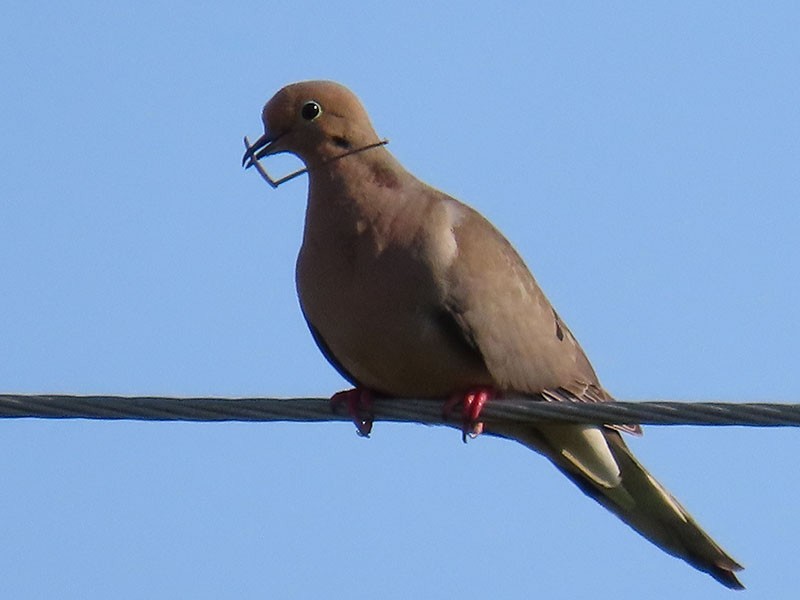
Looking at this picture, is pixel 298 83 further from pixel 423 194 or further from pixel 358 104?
pixel 423 194

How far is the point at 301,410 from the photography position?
4.86 meters

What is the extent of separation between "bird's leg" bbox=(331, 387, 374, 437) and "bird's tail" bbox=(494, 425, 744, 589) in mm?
544

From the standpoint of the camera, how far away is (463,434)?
5.79 metres

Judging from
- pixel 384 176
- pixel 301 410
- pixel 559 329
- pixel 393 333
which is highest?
pixel 384 176

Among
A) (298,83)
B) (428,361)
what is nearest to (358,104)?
(298,83)

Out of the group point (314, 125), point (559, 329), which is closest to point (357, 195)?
point (314, 125)

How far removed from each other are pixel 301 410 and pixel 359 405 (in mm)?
1034

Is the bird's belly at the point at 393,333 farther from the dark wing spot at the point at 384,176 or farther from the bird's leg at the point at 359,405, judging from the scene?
the dark wing spot at the point at 384,176

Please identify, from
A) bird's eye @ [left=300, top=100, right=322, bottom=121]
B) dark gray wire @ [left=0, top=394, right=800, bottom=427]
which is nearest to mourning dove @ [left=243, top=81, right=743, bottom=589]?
bird's eye @ [left=300, top=100, right=322, bottom=121]

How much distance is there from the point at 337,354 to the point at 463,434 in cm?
58

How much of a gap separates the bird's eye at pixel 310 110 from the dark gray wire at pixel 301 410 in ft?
5.48

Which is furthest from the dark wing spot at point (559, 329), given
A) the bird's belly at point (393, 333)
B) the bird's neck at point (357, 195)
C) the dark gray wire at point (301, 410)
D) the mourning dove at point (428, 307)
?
the dark gray wire at point (301, 410)

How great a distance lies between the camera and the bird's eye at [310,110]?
6371 millimetres

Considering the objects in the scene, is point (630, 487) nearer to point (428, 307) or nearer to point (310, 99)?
point (428, 307)
